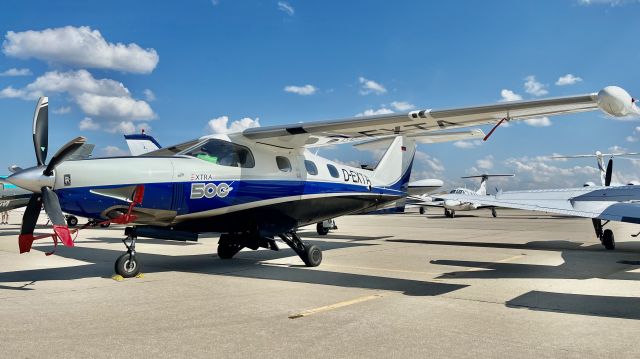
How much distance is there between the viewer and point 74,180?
7.22m

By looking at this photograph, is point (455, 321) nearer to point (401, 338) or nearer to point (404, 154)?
point (401, 338)

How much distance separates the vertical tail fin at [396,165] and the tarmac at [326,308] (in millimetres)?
2838

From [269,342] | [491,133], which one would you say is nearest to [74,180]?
[269,342]

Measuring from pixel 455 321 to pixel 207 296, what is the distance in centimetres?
357

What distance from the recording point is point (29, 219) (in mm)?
7441

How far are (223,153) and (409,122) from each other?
365 cm

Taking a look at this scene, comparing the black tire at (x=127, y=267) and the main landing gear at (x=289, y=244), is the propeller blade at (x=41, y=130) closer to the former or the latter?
the black tire at (x=127, y=267)

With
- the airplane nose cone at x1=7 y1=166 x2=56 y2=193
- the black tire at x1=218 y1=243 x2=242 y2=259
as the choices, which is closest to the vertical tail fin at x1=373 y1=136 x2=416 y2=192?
the black tire at x1=218 y1=243 x2=242 y2=259

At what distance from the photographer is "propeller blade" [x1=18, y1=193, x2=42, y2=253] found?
7285mm

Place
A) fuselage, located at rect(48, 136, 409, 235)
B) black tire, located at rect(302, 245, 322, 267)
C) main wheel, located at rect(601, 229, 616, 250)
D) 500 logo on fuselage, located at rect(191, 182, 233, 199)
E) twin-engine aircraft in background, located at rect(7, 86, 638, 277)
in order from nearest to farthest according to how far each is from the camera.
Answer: twin-engine aircraft in background, located at rect(7, 86, 638, 277) < fuselage, located at rect(48, 136, 409, 235) < 500 logo on fuselage, located at rect(191, 182, 233, 199) < black tire, located at rect(302, 245, 322, 267) < main wheel, located at rect(601, 229, 616, 250)

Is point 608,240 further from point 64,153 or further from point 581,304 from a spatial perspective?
point 64,153

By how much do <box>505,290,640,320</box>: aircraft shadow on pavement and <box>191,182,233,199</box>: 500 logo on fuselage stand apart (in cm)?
Result: 528

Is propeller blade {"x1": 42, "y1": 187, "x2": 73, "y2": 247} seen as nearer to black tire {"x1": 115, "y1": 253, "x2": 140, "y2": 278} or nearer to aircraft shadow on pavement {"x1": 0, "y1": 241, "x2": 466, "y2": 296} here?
black tire {"x1": 115, "y1": 253, "x2": 140, "y2": 278}

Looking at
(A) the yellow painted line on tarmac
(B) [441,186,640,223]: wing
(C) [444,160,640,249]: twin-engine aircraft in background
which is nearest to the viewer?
(A) the yellow painted line on tarmac
